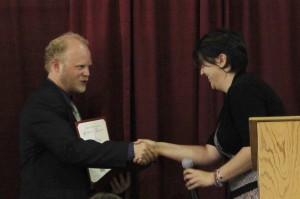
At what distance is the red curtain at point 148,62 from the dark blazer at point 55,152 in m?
0.42

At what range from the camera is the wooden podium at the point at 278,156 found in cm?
112

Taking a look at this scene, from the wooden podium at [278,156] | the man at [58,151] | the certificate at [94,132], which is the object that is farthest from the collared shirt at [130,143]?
the wooden podium at [278,156]

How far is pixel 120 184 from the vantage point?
229 cm

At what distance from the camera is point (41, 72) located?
240cm

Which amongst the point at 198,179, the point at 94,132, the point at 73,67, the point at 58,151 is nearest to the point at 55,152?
the point at 58,151

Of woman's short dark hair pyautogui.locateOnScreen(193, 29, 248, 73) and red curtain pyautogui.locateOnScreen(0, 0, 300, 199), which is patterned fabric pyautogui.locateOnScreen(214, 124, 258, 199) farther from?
red curtain pyautogui.locateOnScreen(0, 0, 300, 199)

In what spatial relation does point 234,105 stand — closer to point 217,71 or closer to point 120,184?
point 217,71

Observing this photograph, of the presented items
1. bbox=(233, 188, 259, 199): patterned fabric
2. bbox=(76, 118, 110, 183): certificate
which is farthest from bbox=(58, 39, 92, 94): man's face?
bbox=(233, 188, 259, 199): patterned fabric

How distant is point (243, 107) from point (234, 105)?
1.7 inches

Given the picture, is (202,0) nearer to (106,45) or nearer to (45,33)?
(106,45)

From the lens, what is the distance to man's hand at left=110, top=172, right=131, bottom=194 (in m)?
2.28

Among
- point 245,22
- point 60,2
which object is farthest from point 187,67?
point 60,2

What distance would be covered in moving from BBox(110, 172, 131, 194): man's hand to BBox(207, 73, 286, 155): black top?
0.69 m

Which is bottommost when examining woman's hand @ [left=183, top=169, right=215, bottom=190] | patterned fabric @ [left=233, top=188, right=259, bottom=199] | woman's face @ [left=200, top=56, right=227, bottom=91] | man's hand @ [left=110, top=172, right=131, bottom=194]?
man's hand @ [left=110, top=172, right=131, bottom=194]
